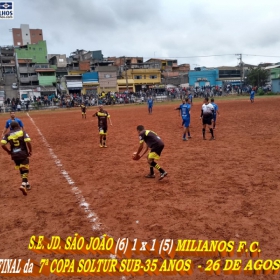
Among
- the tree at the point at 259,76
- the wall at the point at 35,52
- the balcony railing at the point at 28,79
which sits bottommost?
the tree at the point at 259,76

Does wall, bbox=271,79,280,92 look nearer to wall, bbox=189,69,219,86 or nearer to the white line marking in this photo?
wall, bbox=189,69,219,86

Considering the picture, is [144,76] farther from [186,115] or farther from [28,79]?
[186,115]

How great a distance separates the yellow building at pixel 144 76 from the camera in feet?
219

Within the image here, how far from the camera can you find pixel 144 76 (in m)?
68.1

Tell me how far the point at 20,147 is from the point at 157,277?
4.76m

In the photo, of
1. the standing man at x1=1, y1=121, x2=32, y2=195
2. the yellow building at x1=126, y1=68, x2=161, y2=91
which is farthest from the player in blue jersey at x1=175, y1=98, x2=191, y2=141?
the yellow building at x1=126, y1=68, x2=161, y2=91

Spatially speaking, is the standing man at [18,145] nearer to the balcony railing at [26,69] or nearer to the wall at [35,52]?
the balcony railing at [26,69]

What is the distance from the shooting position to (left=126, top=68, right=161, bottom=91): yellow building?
66.8m

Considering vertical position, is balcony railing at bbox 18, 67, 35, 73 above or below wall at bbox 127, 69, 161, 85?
above

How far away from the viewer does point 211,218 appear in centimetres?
504

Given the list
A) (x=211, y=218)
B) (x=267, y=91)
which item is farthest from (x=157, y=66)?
(x=211, y=218)

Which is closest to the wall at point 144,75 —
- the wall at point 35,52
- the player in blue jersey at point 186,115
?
the wall at point 35,52

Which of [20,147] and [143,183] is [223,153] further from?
[20,147]

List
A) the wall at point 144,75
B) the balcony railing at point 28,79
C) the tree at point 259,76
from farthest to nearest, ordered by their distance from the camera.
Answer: the wall at point 144,75, the tree at point 259,76, the balcony railing at point 28,79
